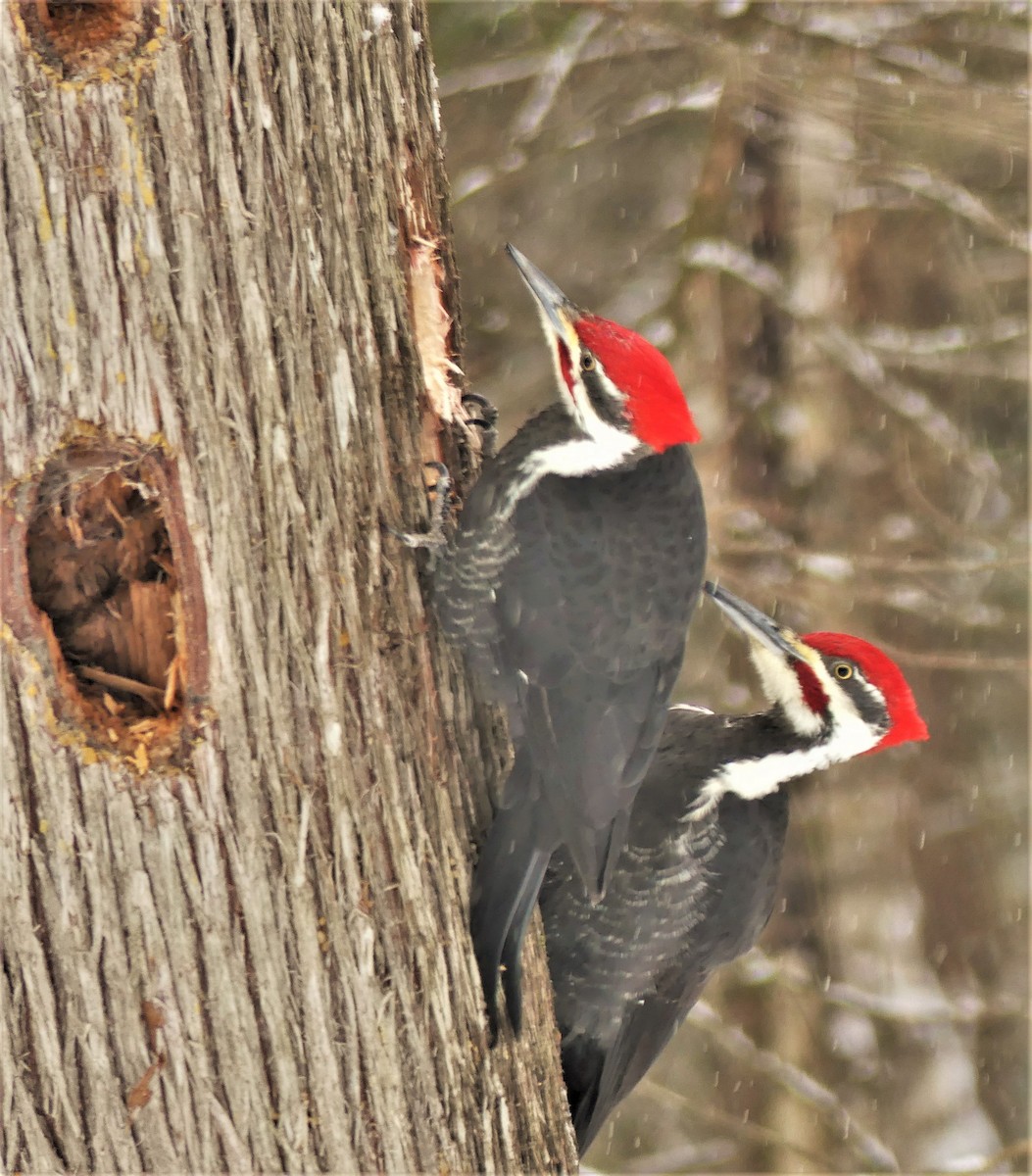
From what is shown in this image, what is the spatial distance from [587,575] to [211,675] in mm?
932

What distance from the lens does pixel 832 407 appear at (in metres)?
5.82

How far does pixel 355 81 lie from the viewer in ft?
7.70

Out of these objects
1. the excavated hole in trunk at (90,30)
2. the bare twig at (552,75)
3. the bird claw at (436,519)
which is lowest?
the bird claw at (436,519)

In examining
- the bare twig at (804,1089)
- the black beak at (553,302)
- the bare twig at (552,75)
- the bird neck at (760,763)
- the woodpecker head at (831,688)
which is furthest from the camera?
the bare twig at (804,1089)

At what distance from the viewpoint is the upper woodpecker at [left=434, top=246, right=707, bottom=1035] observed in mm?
2639

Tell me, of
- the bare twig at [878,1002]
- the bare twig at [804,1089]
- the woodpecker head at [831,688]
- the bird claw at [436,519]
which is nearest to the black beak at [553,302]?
the bird claw at [436,519]

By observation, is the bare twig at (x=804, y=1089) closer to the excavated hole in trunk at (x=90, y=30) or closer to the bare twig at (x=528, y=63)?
the bare twig at (x=528, y=63)

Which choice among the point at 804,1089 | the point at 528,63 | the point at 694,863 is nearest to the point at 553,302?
the point at 694,863

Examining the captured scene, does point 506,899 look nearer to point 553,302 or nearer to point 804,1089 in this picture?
point 553,302

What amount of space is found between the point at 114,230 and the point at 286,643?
72 cm

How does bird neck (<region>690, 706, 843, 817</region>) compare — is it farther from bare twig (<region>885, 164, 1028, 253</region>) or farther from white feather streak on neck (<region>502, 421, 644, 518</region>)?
bare twig (<region>885, 164, 1028, 253</region>)

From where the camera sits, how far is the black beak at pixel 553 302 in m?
2.88

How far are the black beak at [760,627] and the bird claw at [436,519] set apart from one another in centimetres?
106

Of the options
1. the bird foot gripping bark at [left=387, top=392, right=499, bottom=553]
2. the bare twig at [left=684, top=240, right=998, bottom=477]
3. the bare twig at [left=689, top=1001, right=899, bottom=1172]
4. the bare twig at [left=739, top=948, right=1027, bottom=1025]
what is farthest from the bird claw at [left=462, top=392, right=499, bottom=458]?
the bare twig at [left=689, top=1001, right=899, bottom=1172]
